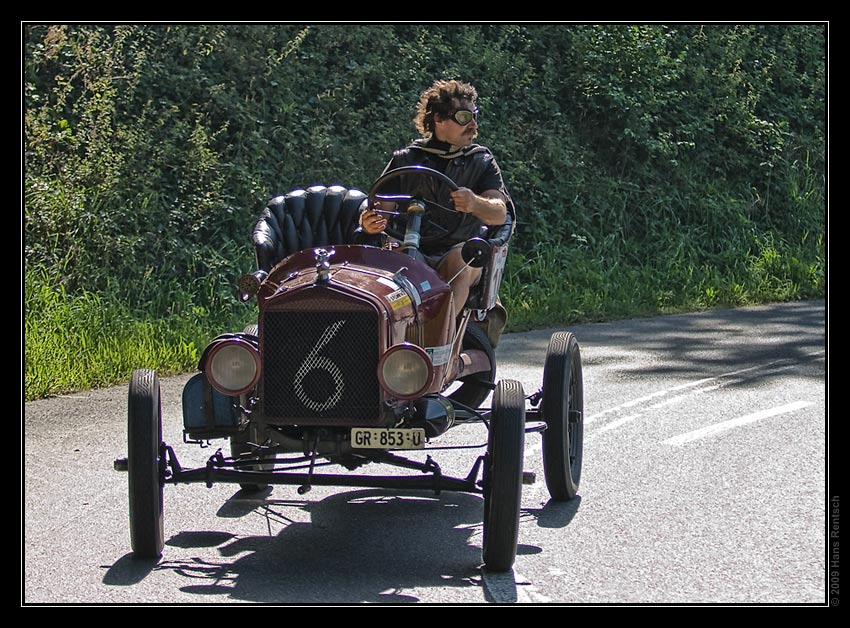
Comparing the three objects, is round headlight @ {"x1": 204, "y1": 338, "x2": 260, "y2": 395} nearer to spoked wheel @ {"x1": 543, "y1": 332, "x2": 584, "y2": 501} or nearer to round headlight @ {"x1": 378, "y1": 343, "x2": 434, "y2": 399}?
round headlight @ {"x1": 378, "y1": 343, "x2": 434, "y2": 399}

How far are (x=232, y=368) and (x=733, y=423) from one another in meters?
4.06

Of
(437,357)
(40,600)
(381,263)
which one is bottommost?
(40,600)

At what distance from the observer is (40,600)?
17.7 ft

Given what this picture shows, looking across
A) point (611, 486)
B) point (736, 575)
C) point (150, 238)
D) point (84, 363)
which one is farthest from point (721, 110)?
point (736, 575)

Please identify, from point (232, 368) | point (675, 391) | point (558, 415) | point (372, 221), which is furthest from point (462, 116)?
point (675, 391)

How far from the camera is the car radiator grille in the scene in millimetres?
5691

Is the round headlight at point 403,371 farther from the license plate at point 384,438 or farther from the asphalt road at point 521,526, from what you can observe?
the asphalt road at point 521,526

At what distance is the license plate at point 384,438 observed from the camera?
18.3 ft

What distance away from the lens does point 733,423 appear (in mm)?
8648

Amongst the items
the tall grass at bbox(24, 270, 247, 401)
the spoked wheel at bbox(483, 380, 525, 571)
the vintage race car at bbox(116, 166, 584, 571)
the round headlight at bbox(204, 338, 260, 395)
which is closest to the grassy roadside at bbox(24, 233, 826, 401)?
the tall grass at bbox(24, 270, 247, 401)

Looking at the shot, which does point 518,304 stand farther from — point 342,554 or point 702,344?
point 342,554

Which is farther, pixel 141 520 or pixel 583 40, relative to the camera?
pixel 583 40

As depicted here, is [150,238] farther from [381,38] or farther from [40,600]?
[40,600]

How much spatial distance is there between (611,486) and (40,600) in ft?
10.2
